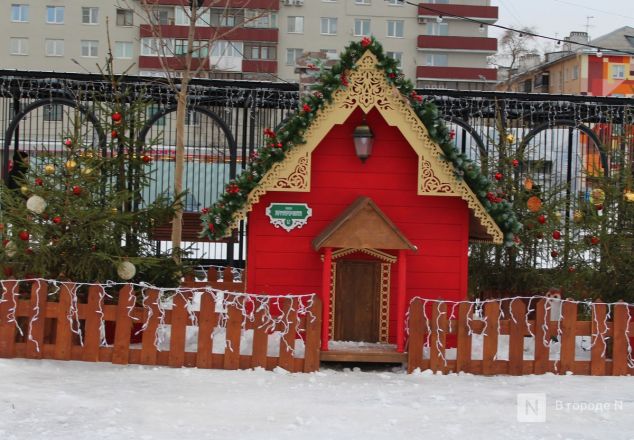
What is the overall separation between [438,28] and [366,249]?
4176 centimetres

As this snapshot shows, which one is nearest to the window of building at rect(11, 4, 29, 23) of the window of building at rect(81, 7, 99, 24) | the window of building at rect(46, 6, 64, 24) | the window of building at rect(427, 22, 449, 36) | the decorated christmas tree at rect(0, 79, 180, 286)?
the window of building at rect(46, 6, 64, 24)

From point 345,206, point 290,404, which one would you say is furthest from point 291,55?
point 290,404

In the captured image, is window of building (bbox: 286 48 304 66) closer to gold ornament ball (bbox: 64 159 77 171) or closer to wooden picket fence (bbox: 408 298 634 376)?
gold ornament ball (bbox: 64 159 77 171)

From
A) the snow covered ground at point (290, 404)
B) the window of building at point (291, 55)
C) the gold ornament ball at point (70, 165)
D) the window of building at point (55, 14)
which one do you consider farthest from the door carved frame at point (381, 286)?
the window of building at point (55, 14)

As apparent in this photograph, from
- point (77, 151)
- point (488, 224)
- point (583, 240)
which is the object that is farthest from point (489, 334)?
point (77, 151)

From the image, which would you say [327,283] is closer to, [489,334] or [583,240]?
[489,334]

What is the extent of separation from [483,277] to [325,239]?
144 inches

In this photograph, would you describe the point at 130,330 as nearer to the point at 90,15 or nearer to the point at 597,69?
Answer: the point at 90,15

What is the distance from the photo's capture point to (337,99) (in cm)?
812

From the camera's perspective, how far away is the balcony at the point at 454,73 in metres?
45.7

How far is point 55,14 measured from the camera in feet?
141

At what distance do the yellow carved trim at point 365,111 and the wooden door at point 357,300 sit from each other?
1.03 meters

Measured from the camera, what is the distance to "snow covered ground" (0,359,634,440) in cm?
580

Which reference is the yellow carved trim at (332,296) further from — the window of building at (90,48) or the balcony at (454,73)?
the balcony at (454,73)
